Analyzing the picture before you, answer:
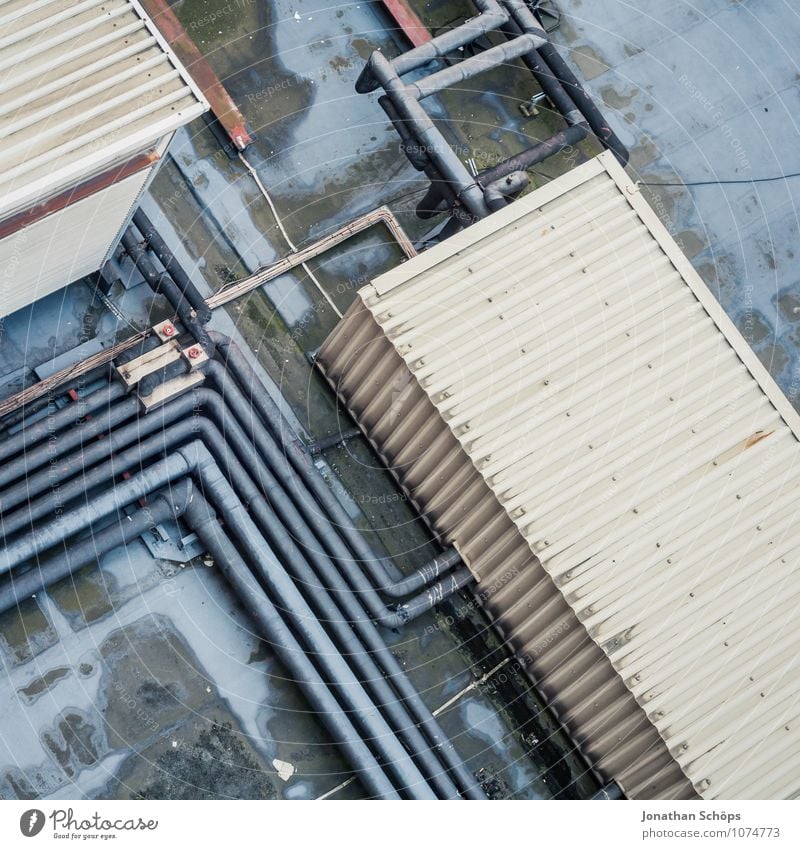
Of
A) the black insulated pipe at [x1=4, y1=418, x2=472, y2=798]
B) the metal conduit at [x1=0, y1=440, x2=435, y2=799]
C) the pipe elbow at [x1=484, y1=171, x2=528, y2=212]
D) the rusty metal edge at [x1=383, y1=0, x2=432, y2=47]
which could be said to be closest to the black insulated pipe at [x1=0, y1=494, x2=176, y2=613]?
the metal conduit at [x1=0, y1=440, x2=435, y2=799]

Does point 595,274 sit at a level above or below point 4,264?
below

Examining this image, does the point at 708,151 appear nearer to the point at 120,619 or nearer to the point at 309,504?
the point at 309,504

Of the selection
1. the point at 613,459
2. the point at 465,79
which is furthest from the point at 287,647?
the point at 465,79

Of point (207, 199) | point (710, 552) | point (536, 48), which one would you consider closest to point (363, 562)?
point (710, 552)

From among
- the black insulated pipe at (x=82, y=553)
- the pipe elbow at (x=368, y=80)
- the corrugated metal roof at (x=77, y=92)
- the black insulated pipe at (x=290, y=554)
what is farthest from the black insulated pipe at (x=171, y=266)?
the pipe elbow at (x=368, y=80)
